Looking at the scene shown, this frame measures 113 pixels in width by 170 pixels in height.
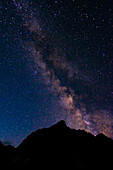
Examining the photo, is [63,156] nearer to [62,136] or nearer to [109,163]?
[62,136]

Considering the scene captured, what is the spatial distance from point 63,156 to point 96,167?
2522 millimetres

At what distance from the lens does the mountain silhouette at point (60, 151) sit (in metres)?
6.19

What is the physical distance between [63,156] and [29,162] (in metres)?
2.95

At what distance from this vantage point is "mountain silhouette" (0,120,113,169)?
619cm

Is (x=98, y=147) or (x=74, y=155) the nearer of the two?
(x=74, y=155)

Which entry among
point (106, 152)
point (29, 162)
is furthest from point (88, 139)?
point (29, 162)

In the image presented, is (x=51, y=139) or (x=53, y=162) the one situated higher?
(x=51, y=139)

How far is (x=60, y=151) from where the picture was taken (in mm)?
8164

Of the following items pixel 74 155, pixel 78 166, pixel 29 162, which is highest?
pixel 74 155

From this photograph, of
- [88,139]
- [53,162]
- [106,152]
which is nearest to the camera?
[53,162]

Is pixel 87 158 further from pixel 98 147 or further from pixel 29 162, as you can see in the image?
pixel 29 162

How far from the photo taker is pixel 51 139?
389 inches

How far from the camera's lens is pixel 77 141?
33.7ft

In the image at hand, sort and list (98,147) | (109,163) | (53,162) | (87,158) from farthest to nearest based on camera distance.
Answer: (98,147) < (87,158) < (109,163) < (53,162)
